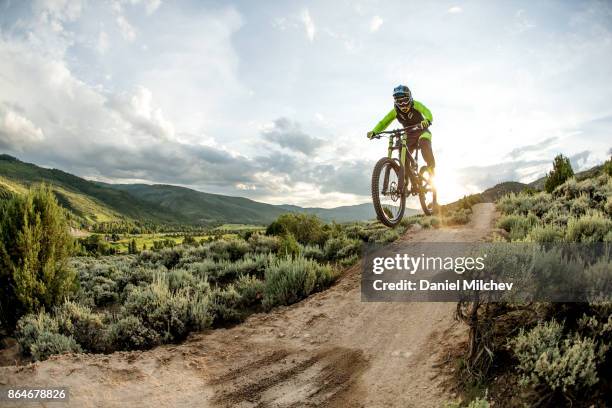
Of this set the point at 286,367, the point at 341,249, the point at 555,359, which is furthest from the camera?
the point at 341,249

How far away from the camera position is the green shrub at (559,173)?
2706cm

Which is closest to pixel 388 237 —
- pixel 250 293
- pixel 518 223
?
pixel 518 223

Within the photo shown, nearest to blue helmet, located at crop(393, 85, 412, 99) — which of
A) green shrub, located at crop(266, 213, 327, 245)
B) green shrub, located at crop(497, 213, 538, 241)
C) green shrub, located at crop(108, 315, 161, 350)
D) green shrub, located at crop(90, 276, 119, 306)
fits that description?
green shrub, located at crop(497, 213, 538, 241)

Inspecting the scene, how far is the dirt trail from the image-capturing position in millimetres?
5352

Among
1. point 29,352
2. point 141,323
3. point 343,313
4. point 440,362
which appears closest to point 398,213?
point 343,313

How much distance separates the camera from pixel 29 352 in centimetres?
775

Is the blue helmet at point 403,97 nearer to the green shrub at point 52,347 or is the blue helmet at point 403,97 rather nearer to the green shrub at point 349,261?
the green shrub at point 349,261

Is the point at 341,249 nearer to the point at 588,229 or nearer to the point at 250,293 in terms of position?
the point at 250,293

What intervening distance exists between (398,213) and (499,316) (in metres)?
5.67

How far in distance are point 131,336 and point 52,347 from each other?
1.55 meters

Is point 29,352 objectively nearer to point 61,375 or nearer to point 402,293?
point 61,375

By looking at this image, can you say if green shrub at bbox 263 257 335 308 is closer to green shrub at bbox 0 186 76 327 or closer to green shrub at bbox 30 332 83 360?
green shrub at bbox 30 332 83 360

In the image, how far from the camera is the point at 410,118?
10375 millimetres

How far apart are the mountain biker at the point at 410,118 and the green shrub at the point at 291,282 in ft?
14.5
